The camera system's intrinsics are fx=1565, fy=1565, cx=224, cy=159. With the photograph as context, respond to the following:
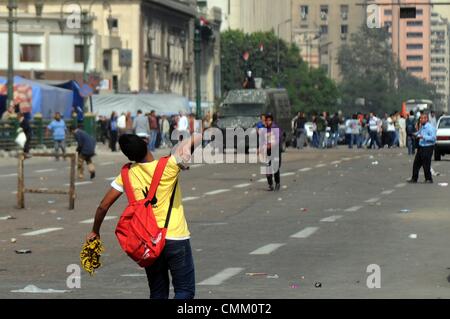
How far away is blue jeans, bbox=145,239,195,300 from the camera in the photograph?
10461 millimetres

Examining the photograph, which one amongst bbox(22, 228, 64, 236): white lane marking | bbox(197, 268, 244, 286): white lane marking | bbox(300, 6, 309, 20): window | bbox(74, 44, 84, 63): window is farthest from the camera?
bbox(300, 6, 309, 20): window

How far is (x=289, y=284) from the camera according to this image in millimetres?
14875

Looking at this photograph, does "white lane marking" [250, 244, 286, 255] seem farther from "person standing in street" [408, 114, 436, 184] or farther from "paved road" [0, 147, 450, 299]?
"person standing in street" [408, 114, 436, 184]

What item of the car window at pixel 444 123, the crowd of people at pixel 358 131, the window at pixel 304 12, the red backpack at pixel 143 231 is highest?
the window at pixel 304 12

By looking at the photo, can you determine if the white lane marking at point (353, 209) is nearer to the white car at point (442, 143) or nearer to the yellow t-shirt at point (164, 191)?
the yellow t-shirt at point (164, 191)

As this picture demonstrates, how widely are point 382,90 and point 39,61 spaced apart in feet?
284

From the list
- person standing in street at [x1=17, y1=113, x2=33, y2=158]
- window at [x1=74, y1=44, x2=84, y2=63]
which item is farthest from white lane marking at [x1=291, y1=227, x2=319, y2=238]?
window at [x1=74, y1=44, x2=84, y2=63]

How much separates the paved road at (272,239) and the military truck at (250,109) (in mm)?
25678

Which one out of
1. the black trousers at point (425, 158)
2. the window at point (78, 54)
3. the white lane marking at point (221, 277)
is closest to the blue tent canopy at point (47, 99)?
A: the window at point (78, 54)

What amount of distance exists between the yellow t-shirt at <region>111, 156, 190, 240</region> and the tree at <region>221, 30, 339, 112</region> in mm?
133117

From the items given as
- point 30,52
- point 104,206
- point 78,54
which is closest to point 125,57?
point 78,54

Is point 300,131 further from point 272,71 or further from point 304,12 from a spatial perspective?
point 304,12

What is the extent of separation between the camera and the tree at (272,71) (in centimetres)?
14550
